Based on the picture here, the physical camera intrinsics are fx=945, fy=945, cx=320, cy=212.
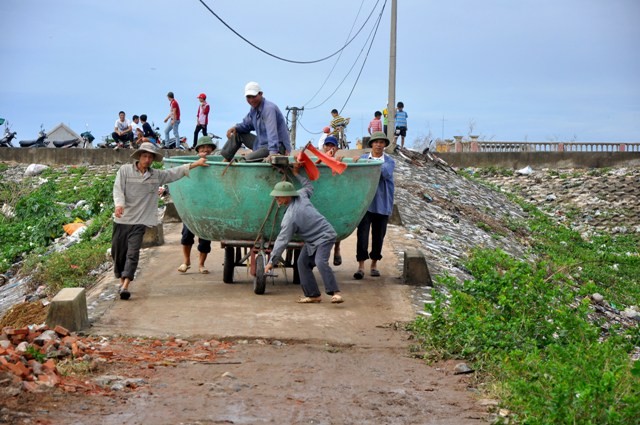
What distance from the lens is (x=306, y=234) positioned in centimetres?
859

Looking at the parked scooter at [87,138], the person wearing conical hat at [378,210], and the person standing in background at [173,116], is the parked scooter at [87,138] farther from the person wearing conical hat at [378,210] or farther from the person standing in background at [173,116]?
the person wearing conical hat at [378,210]

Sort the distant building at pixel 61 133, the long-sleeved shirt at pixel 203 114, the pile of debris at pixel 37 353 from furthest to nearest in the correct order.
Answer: the distant building at pixel 61 133 → the long-sleeved shirt at pixel 203 114 → the pile of debris at pixel 37 353

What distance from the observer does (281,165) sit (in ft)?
28.2

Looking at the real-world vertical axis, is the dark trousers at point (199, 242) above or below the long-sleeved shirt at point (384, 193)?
below

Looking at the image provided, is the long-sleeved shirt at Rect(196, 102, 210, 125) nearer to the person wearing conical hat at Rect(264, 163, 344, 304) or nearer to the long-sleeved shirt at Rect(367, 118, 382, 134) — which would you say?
the long-sleeved shirt at Rect(367, 118, 382, 134)

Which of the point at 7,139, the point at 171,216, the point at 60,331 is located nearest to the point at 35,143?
the point at 7,139

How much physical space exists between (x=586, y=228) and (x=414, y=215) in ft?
22.5

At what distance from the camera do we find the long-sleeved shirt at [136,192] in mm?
8945

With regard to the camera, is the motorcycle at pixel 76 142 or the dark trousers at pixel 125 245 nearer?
the dark trousers at pixel 125 245

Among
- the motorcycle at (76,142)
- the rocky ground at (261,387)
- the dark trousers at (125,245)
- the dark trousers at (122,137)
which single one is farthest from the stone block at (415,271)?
the motorcycle at (76,142)

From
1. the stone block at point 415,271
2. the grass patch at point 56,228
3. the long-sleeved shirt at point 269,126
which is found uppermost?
the long-sleeved shirt at point 269,126

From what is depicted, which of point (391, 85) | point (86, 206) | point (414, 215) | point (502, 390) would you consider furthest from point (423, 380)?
point (391, 85)

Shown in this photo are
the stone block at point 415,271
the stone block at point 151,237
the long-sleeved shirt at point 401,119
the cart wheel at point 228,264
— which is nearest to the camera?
the cart wheel at point 228,264

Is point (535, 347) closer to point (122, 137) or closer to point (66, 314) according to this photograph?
point (66, 314)
